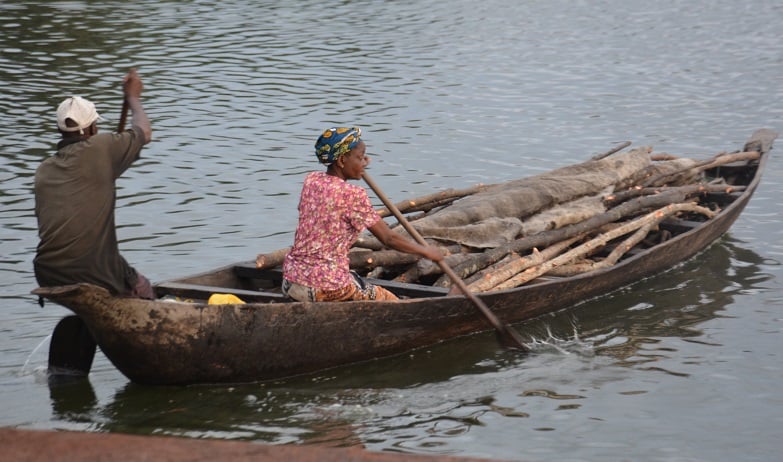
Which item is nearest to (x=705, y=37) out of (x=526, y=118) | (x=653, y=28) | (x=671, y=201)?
(x=653, y=28)

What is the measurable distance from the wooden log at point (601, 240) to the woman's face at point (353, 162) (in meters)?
1.47

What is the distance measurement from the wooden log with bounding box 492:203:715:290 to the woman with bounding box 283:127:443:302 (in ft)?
3.64

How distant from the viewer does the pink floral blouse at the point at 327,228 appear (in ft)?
21.0

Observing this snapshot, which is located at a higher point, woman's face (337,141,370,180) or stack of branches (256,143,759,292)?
woman's face (337,141,370,180)

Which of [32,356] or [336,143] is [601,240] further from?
[32,356]

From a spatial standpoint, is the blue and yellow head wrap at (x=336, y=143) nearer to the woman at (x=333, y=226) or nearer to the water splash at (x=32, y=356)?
the woman at (x=333, y=226)

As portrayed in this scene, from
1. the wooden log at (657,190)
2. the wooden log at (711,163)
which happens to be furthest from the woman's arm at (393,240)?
the wooden log at (711,163)

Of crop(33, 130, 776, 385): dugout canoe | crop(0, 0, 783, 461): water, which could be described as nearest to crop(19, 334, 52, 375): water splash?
crop(0, 0, 783, 461): water

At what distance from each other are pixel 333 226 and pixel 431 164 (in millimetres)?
6467

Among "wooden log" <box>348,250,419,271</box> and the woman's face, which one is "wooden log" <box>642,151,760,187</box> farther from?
the woman's face

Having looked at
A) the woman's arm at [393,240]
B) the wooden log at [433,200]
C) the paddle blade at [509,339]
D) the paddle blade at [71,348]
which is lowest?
the paddle blade at [509,339]

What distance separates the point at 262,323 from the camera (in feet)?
20.4

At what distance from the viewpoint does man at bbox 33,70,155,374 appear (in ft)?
19.2

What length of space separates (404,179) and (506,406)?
19.5 ft
